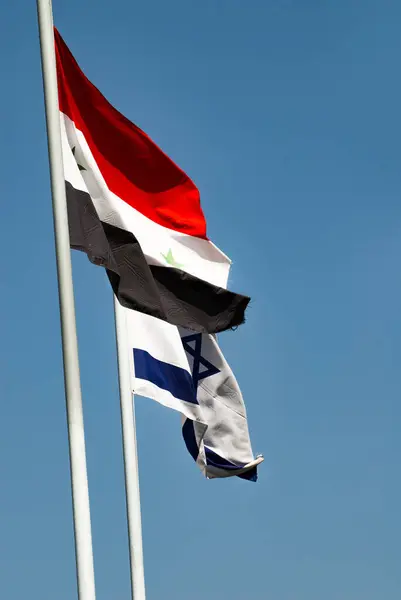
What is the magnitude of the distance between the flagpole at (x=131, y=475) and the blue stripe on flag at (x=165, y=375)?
295mm

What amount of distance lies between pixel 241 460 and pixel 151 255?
4458 millimetres

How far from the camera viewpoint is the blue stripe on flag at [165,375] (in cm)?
1664

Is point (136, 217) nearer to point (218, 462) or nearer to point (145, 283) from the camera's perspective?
point (145, 283)

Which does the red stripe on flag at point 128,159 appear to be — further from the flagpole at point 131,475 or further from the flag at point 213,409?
the flagpole at point 131,475

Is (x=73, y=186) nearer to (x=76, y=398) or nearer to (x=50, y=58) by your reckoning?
(x=50, y=58)

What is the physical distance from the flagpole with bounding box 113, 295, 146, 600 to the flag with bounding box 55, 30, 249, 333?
5.27 ft

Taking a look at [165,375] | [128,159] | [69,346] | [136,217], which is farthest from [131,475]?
[69,346]

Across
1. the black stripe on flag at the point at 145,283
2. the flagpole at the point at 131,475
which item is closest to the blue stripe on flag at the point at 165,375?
the flagpole at the point at 131,475

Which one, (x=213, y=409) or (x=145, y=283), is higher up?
(x=145, y=283)

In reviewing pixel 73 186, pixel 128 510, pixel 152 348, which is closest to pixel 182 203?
pixel 152 348

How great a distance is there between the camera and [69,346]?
38.8ft

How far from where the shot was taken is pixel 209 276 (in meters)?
17.5

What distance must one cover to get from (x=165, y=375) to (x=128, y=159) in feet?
10.9

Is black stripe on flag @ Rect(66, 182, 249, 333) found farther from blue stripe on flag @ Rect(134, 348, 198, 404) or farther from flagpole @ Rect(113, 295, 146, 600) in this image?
flagpole @ Rect(113, 295, 146, 600)
